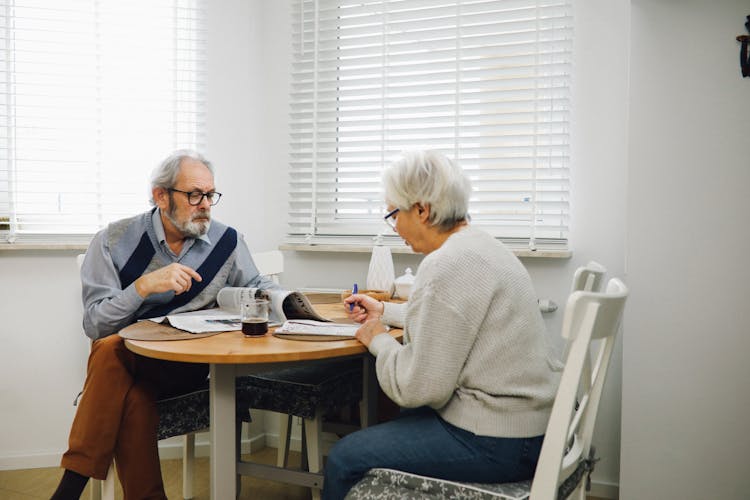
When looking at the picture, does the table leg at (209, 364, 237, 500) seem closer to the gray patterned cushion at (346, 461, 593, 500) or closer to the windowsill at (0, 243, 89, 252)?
the gray patterned cushion at (346, 461, 593, 500)

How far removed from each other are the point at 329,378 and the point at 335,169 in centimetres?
122

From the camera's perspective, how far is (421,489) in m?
1.37

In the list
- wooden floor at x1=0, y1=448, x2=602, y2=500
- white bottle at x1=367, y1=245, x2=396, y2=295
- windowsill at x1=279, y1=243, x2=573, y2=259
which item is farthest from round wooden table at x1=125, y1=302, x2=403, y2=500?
windowsill at x1=279, y1=243, x2=573, y2=259

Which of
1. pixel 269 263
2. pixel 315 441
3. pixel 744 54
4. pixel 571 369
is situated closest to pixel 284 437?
pixel 315 441

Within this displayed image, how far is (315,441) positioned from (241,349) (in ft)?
2.54

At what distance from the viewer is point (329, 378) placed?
7.23ft

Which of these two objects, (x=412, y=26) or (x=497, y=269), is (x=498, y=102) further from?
(x=497, y=269)

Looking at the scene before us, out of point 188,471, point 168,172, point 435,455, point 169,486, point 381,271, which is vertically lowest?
point 169,486

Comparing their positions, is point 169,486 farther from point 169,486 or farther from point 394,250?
point 394,250

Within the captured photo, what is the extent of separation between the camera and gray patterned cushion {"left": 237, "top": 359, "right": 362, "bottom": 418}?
2.11m

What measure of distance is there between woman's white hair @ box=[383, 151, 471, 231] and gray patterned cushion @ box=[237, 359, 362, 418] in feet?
2.74

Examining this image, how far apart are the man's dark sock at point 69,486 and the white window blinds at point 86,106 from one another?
1.35 metres

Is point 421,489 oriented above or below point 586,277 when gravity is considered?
below

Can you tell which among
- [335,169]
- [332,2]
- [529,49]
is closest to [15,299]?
[335,169]
